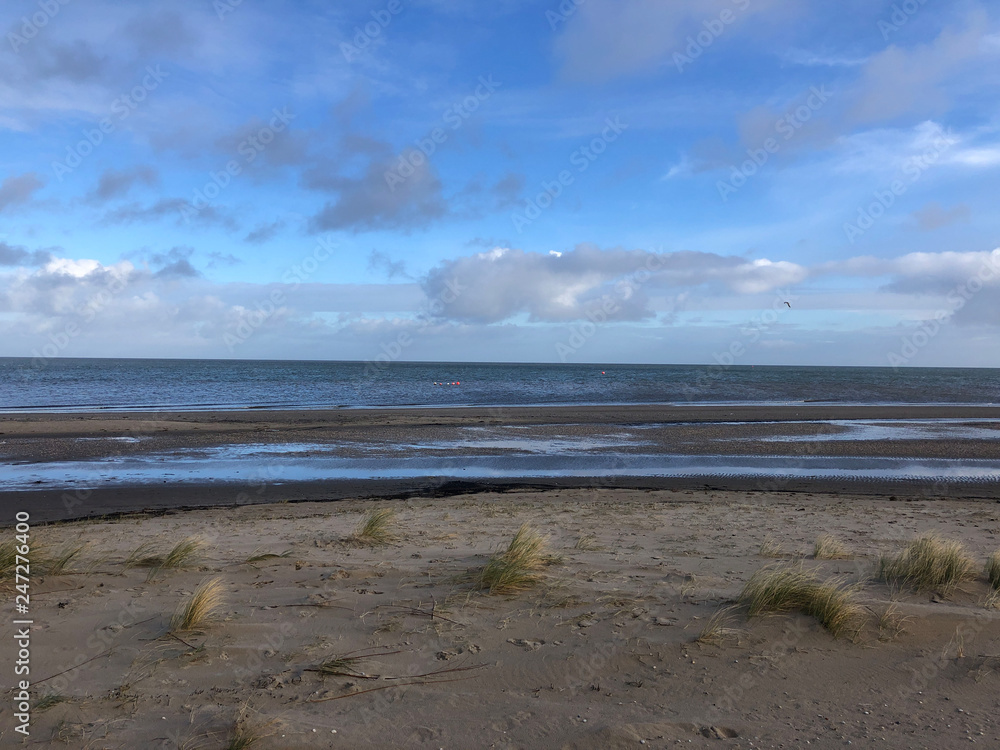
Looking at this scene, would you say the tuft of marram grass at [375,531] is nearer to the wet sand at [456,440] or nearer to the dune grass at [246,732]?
the dune grass at [246,732]

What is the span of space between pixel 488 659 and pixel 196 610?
237 cm

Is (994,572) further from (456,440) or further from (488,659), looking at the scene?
(456,440)

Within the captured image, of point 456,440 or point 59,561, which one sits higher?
point 59,561

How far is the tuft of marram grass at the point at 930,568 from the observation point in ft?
20.0

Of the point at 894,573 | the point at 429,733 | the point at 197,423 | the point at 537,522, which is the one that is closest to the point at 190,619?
the point at 429,733

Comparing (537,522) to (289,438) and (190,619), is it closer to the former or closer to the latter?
(190,619)

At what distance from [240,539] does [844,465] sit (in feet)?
49.9

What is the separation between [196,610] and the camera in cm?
523

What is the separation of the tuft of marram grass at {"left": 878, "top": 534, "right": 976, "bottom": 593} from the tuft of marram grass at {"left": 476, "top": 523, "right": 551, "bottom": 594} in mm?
3332

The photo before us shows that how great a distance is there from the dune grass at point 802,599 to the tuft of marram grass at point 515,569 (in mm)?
1908

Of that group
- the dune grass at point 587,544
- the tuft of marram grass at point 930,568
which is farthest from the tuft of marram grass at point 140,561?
the tuft of marram grass at point 930,568

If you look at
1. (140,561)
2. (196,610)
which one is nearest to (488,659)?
(196,610)

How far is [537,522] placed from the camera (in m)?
9.92

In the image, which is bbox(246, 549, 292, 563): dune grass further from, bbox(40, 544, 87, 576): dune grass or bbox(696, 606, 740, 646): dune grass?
bbox(696, 606, 740, 646): dune grass
